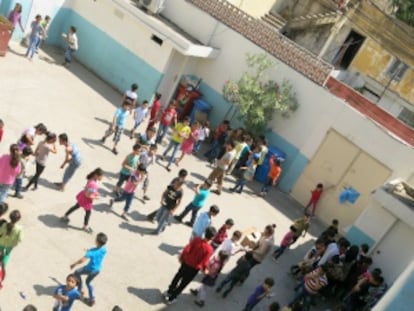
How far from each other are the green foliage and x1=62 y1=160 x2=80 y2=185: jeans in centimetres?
1863

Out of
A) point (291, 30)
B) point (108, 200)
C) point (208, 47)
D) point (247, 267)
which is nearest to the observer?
point (247, 267)

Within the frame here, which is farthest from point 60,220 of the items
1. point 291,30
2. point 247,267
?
point 291,30

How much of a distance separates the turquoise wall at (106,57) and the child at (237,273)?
28.3 feet

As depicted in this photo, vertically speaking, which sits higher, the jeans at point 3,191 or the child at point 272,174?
the child at point 272,174

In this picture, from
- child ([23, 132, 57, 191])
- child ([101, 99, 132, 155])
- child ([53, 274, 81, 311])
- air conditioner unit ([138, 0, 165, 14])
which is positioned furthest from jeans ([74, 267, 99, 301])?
air conditioner unit ([138, 0, 165, 14])

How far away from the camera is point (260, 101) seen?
16.3m

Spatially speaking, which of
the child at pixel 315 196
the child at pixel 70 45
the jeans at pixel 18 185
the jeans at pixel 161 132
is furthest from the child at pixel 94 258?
the child at pixel 70 45

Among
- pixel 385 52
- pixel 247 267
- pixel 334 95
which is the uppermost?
pixel 385 52

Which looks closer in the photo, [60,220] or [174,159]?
[60,220]

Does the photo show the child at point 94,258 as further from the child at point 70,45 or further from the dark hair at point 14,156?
the child at point 70,45

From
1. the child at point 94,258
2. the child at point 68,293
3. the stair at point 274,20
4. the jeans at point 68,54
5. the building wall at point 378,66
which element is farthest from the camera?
→ the building wall at point 378,66

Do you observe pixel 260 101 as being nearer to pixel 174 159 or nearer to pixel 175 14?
pixel 174 159

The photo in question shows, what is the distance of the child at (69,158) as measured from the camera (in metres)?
10.6

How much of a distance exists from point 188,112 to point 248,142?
3.21 meters
